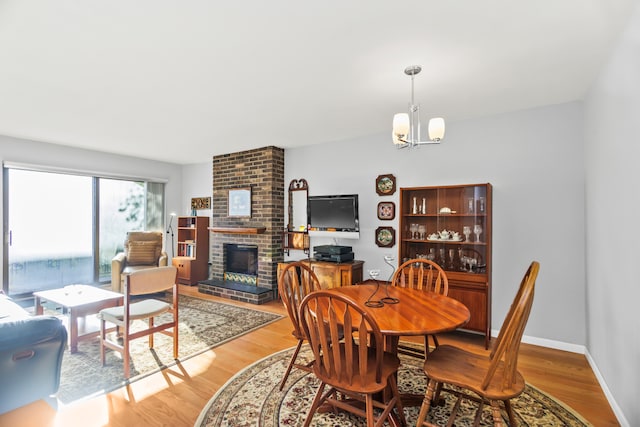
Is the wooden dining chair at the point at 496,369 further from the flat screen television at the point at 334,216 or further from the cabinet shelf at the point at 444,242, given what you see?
the flat screen television at the point at 334,216

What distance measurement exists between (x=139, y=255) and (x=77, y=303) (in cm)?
252

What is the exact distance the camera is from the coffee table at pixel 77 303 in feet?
9.84

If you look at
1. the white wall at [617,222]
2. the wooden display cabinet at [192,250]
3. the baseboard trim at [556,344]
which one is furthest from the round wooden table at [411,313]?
the wooden display cabinet at [192,250]

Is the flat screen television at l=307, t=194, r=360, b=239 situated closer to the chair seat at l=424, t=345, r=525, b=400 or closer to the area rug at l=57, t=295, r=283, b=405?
the area rug at l=57, t=295, r=283, b=405

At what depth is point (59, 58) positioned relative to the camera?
2.37m

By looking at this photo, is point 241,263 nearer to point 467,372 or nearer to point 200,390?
point 200,390

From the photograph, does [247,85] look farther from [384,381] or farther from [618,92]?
[618,92]

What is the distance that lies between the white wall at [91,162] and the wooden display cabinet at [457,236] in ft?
17.1

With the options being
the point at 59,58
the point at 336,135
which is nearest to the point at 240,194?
the point at 336,135

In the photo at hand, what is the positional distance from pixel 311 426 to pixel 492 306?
2579 mm

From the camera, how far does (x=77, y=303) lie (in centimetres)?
297

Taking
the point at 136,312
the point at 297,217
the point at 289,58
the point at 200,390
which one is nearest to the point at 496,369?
the point at 200,390

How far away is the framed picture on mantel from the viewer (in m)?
5.55

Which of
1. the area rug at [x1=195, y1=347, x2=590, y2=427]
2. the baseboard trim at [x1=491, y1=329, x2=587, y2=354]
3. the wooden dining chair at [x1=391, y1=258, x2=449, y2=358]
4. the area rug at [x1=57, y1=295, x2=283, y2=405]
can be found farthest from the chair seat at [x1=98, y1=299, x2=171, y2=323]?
the baseboard trim at [x1=491, y1=329, x2=587, y2=354]
